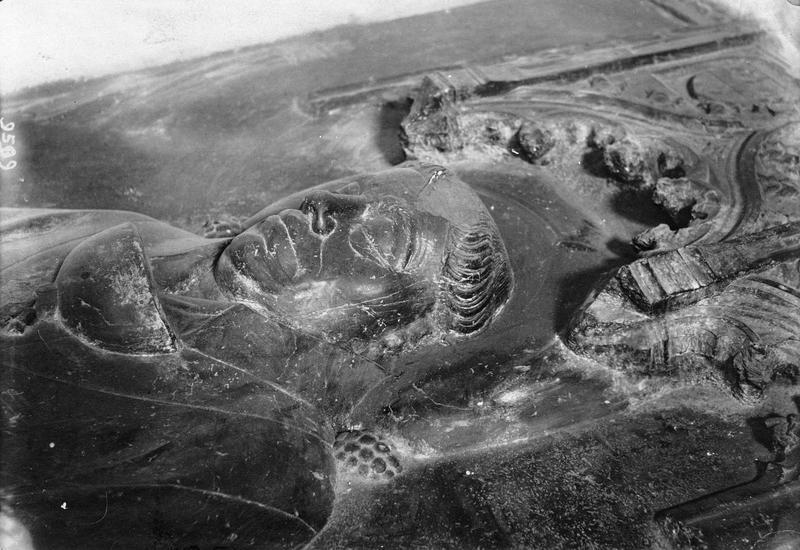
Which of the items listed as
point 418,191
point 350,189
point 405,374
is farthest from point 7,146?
point 405,374

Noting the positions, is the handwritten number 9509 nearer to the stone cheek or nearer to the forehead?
the stone cheek

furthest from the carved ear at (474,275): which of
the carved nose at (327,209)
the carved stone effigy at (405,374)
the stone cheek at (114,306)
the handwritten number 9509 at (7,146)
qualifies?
the handwritten number 9509 at (7,146)

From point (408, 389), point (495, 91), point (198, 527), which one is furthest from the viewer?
point (495, 91)

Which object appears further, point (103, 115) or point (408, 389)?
point (103, 115)

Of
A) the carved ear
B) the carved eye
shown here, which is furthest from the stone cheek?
the carved ear

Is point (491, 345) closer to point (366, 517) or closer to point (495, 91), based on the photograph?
point (366, 517)

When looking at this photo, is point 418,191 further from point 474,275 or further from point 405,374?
point 405,374

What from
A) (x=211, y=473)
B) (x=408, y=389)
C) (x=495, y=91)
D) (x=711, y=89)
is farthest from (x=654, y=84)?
(x=211, y=473)
